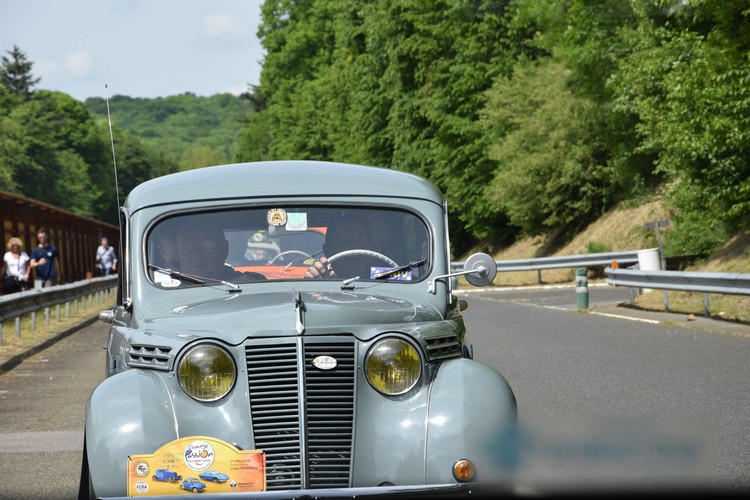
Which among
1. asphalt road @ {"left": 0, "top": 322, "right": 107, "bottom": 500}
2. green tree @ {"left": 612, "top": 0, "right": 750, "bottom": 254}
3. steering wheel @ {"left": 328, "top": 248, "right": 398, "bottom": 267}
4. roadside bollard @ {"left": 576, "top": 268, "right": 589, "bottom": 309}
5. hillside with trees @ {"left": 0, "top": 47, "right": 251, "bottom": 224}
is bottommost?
asphalt road @ {"left": 0, "top": 322, "right": 107, "bottom": 500}

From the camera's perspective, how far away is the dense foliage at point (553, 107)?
23.0m

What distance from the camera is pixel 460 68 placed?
52.1m

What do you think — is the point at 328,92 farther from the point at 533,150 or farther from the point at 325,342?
the point at 325,342

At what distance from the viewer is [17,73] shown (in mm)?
129000

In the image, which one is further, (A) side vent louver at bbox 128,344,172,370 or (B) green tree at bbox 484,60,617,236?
(B) green tree at bbox 484,60,617,236

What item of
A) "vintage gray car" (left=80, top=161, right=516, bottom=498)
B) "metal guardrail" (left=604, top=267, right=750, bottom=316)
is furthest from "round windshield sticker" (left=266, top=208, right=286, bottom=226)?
"metal guardrail" (left=604, top=267, right=750, bottom=316)

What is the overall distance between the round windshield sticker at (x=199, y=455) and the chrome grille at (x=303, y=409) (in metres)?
0.25

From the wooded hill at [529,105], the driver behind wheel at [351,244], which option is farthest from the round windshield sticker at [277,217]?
the wooded hill at [529,105]

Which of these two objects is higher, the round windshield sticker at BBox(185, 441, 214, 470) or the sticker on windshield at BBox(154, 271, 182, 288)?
the sticker on windshield at BBox(154, 271, 182, 288)

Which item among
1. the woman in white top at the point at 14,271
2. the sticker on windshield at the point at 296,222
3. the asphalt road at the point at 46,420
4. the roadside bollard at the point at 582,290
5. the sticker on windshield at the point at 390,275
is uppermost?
the sticker on windshield at the point at 296,222

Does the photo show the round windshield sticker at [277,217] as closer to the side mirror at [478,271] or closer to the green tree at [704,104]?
the side mirror at [478,271]

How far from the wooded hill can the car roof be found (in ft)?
27.6

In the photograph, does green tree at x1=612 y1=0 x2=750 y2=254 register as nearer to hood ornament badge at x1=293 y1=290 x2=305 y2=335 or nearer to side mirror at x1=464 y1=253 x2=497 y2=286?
side mirror at x1=464 y1=253 x2=497 y2=286

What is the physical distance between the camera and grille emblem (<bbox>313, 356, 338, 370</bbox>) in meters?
5.49
